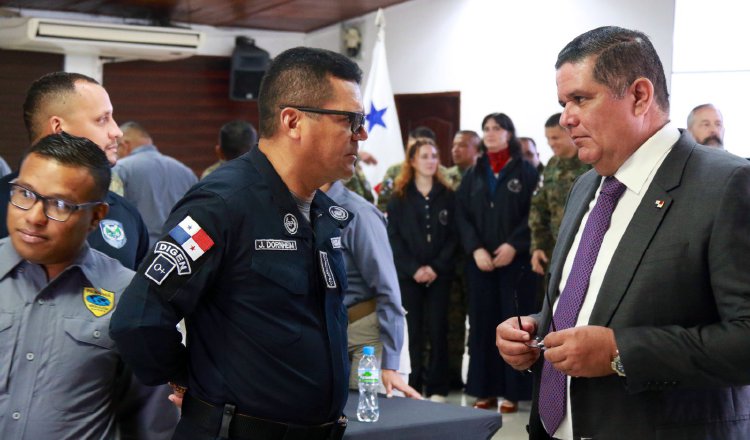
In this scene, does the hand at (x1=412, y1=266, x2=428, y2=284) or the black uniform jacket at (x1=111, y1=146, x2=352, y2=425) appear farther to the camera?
the hand at (x1=412, y1=266, x2=428, y2=284)

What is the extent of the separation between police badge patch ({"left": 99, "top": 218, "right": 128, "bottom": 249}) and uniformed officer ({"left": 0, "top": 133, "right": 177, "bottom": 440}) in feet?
1.74

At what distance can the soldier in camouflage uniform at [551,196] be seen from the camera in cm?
552

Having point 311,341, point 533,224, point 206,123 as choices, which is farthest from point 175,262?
point 206,123

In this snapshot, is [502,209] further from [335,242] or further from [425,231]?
[335,242]

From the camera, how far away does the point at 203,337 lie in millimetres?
2018

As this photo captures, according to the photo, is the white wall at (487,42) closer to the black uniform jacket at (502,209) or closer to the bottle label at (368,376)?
the black uniform jacket at (502,209)

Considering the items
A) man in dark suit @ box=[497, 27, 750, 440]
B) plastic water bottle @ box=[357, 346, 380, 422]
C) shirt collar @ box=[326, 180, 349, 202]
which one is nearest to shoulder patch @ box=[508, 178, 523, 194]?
shirt collar @ box=[326, 180, 349, 202]

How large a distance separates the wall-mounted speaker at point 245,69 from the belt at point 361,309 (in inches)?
289

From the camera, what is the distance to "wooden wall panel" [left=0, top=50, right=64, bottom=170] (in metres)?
9.70

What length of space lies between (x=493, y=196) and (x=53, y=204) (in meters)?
4.19

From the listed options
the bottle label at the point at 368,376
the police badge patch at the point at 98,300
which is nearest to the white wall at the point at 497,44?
the bottle label at the point at 368,376

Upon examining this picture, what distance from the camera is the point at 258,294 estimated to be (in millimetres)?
1979

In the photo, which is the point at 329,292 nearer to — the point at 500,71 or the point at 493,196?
the point at 493,196

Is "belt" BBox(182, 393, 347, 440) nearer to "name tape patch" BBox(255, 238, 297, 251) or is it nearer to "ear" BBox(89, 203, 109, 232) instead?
"name tape patch" BBox(255, 238, 297, 251)
